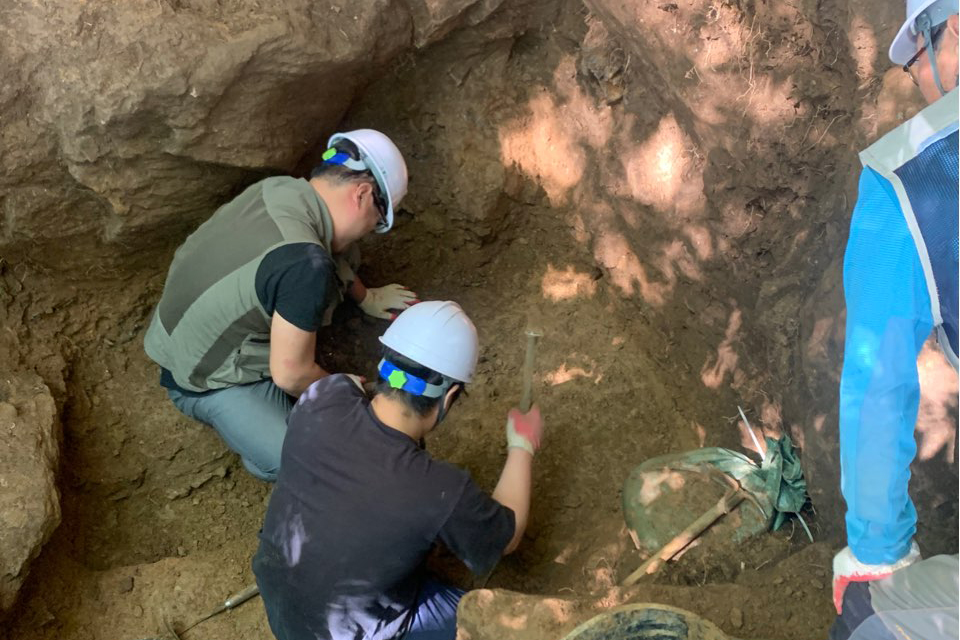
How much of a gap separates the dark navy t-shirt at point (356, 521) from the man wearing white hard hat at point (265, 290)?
1.32 ft

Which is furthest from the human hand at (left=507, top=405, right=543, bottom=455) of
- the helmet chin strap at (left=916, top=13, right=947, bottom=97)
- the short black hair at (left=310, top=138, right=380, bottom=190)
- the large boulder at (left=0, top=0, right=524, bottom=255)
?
the helmet chin strap at (left=916, top=13, right=947, bottom=97)

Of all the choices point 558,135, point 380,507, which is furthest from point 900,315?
point 558,135

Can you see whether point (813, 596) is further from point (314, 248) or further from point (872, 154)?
point (314, 248)

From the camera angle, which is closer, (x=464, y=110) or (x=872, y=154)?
(x=872, y=154)

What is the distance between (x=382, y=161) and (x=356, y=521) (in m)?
1.24

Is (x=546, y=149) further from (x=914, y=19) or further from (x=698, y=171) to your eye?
(x=914, y=19)

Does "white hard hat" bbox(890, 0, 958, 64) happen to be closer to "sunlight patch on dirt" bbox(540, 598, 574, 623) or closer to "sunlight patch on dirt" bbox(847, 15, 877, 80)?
"sunlight patch on dirt" bbox(847, 15, 877, 80)

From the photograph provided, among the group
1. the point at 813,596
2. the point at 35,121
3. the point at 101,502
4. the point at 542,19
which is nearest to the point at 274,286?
the point at 35,121

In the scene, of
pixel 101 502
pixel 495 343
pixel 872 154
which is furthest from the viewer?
pixel 495 343

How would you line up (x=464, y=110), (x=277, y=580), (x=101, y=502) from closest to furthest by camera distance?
(x=277, y=580) → (x=101, y=502) → (x=464, y=110)

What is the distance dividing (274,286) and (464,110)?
1292 mm

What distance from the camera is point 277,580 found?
7.44 feet

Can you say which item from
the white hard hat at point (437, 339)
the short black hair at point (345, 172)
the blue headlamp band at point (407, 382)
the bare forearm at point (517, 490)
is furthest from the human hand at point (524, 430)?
the short black hair at point (345, 172)

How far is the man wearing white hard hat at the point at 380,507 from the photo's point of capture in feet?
6.89
